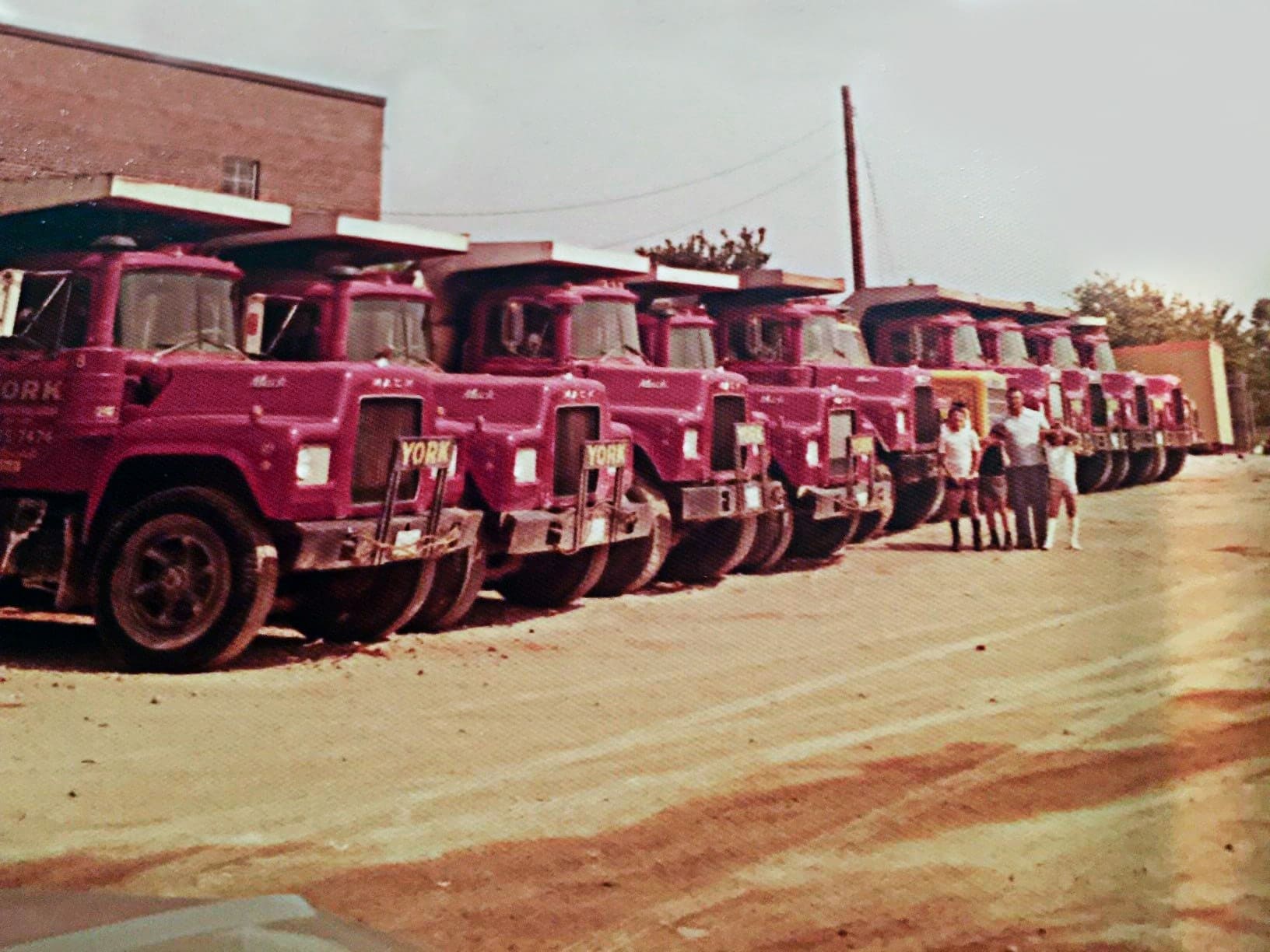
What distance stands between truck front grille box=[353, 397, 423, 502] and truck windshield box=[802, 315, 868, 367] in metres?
7.82

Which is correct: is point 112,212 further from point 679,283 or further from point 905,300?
point 905,300

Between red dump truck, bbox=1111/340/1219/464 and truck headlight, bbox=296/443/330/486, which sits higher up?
red dump truck, bbox=1111/340/1219/464

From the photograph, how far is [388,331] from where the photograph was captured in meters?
10.3

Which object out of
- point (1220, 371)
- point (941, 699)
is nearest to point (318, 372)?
point (941, 699)

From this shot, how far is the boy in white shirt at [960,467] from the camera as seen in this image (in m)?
15.3

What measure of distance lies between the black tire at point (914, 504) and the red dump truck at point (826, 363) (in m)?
0.02

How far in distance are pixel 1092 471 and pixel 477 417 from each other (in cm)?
1648

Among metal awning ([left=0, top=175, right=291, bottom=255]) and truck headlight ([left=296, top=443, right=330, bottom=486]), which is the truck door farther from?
truck headlight ([left=296, top=443, right=330, bottom=486])

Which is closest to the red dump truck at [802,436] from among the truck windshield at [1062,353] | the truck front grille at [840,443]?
the truck front grille at [840,443]

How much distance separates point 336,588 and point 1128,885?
5.65 meters

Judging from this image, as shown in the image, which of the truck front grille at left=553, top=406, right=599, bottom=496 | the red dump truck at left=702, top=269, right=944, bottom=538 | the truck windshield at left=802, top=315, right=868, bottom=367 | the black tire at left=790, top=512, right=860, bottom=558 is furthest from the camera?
the truck windshield at left=802, top=315, right=868, bottom=367

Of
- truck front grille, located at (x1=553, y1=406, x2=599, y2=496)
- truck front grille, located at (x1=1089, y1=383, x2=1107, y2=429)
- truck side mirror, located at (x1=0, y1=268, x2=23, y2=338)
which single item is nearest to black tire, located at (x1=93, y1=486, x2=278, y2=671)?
truck side mirror, located at (x1=0, y1=268, x2=23, y2=338)

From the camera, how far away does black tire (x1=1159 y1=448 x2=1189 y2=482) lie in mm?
26906

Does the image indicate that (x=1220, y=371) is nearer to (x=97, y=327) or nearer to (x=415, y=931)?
(x=97, y=327)
